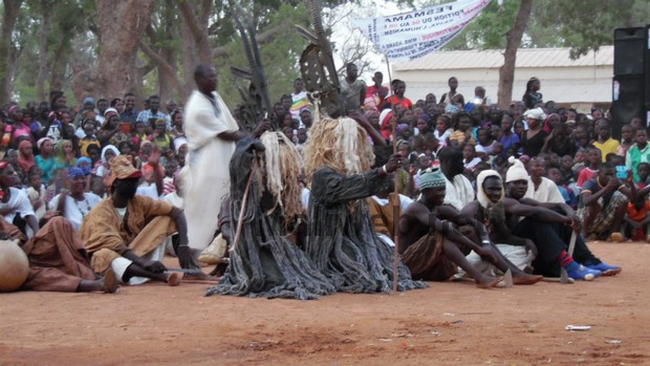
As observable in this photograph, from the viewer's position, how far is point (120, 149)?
51.1 ft

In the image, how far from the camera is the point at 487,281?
30.5 feet

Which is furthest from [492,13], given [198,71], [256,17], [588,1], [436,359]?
[436,359]

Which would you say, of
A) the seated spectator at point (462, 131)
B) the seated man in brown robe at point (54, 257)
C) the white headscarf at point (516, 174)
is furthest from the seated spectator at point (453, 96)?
the seated man in brown robe at point (54, 257)

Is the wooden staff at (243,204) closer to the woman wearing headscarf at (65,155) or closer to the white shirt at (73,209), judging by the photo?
the white shirt at (73,209)

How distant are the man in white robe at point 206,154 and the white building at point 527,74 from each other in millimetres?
27084

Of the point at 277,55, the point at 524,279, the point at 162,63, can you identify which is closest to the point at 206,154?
the point at 524,279

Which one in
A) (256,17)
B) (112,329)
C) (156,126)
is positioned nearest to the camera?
(112,329)

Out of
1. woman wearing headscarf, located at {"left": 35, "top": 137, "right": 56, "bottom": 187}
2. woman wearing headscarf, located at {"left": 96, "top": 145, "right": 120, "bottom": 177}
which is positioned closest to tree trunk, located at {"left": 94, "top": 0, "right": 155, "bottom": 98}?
woman wearing headscarf, located at {"left": 96, "top": 145, "right": 120, "bottom": 177}

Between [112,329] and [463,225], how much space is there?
12.0 feet

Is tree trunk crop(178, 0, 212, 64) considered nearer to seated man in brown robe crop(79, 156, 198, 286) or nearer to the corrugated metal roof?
the corrugated metal roof

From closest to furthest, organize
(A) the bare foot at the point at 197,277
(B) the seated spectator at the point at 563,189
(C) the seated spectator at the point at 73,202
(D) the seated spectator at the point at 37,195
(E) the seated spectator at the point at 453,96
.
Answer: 1. (A) the bare foot at the point at 197,277
2. (C) the seated spectator at the point at 73,202
3. (D) the seated spectator at the point at 37,195
4. (B) the seated spectator at the point at 563,189
5. (E) the seated spectator at the point at 453,96

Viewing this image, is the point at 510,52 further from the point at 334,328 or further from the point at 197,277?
the point at 334,328

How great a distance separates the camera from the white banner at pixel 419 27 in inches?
507

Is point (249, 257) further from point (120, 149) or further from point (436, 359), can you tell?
point (120, 149)
